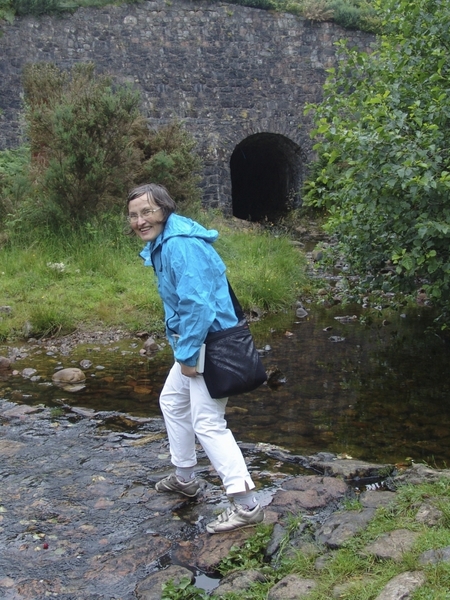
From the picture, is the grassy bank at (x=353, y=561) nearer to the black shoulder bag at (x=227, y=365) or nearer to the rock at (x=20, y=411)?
the black shoulder bag at (x=227, y=365)

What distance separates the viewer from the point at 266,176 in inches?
853

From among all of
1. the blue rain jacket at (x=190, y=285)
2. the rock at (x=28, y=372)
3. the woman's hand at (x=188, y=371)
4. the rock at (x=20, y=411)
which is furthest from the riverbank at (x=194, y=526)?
the rock at (x=28, y=372)

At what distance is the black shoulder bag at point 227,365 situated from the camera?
3.19m

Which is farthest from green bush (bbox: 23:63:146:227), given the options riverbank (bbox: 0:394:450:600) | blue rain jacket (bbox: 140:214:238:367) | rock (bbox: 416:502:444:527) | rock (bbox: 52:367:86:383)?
rock (bbox: 416:502:444:527)

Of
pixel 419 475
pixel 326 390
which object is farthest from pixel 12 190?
pixel 419 475

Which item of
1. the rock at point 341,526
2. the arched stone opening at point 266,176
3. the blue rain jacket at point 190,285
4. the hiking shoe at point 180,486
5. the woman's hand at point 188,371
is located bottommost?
the arched stone opening at point 266,176

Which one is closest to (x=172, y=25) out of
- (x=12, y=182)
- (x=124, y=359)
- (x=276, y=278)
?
(x=12, y=182)

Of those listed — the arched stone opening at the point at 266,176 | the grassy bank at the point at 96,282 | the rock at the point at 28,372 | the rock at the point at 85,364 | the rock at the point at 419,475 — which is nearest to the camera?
the rock at the point at 419,475

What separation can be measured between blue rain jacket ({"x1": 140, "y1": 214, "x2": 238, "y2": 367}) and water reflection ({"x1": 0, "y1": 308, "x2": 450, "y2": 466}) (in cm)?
179

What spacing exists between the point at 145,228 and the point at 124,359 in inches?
153

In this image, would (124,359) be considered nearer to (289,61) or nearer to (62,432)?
(62,432)

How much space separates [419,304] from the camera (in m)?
9.30

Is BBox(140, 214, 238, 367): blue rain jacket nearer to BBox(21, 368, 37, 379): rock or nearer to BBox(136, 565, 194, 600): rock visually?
BBox(136, 565, 194, 600): rock

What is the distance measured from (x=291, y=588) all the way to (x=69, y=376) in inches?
157
